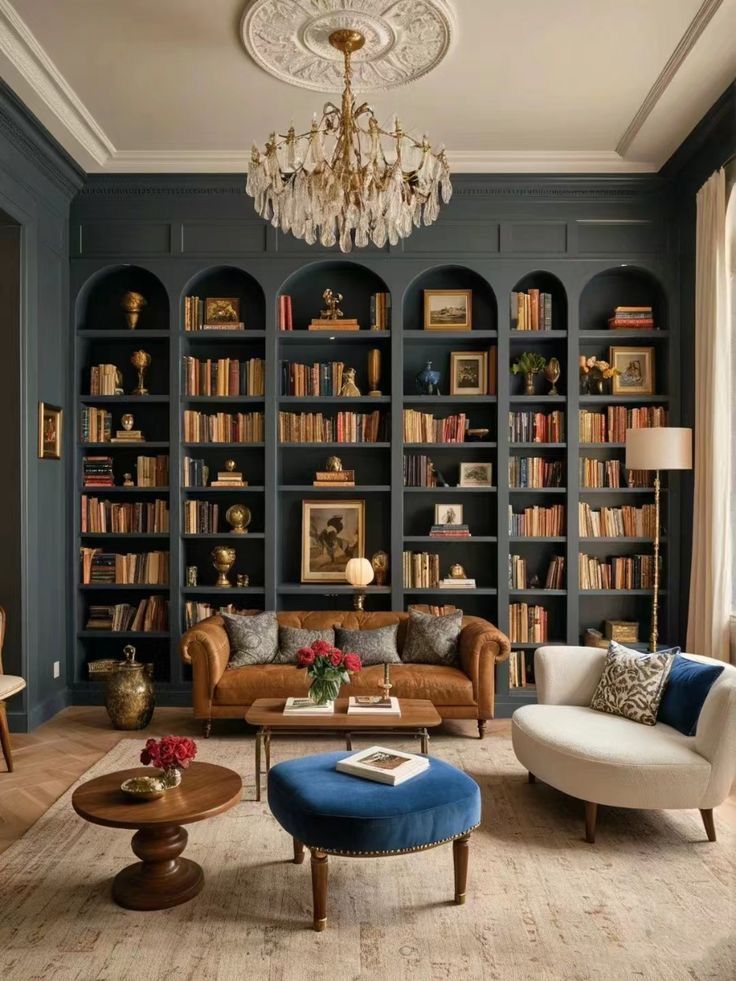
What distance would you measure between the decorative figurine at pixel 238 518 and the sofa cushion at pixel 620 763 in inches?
110

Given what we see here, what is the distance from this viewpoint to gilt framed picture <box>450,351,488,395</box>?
6.10 meters

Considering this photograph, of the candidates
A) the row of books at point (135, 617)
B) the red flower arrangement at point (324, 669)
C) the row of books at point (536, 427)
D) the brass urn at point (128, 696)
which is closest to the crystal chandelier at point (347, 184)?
the red flower arrangement at point (324, 669)

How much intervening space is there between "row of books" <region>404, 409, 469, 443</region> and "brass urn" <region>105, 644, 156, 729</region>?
235 cm

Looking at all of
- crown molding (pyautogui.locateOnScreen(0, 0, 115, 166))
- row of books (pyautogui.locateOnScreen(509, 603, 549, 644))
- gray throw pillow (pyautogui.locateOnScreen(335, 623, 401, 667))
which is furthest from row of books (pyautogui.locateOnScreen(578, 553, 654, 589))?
crown molding (pyautogui.locateOnScreen(0, 0, 115, 166))

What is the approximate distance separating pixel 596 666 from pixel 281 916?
2119mm

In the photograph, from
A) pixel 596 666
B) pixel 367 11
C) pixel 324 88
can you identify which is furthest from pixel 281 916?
pixel 324 88

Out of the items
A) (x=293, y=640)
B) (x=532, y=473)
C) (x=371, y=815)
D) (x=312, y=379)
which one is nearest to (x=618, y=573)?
(x=532, y=473)

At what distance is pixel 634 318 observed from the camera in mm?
5977

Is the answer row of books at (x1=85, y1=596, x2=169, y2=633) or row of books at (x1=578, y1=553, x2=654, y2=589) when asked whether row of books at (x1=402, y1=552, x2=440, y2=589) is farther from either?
row of books at (x1=85, y1=596, x2=169, y2=633)

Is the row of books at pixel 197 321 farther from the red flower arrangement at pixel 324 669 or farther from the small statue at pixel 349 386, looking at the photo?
the red flower arrangement at pixel 324 669

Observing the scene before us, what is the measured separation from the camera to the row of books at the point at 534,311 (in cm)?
596

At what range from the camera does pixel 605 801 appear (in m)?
3.58

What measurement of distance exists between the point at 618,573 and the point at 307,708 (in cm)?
269

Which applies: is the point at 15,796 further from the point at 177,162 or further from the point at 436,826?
the point at 177,162
